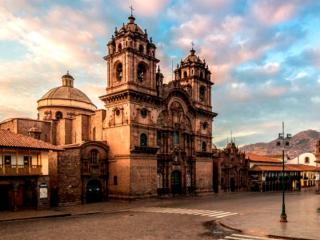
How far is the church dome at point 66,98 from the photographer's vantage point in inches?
2601

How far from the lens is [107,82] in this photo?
170 ft

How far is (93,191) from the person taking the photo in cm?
4694

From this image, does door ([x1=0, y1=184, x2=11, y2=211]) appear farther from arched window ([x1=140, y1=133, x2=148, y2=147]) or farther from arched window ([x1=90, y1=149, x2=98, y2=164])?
arched window ([x1=140, y1=133, x2=148, y2=147])

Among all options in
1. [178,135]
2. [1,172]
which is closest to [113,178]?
[178,135]

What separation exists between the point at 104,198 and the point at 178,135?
51.8 feet

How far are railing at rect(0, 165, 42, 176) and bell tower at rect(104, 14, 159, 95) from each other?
54.5ft

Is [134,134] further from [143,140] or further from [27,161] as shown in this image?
[27,161]

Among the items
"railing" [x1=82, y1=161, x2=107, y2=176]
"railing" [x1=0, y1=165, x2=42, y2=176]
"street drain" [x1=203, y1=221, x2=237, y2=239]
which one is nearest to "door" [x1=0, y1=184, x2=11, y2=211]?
"railing" [x1=0, y1=165, x2=42, y2=176]

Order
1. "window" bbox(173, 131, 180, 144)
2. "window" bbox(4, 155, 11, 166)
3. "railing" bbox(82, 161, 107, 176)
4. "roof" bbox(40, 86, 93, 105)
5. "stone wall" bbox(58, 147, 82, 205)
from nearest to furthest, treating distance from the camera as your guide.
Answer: "window" bbox(4, 155, 11, 166), "stone wall" bbox(58, 147, 82, 205), "railing" bbox(82, 161, 107, 176), "window" bbox(173, 131, 180, 144), "roof" bbox(40, 86, 93, 105)

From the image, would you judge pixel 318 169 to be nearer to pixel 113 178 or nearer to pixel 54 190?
pixel 113 178

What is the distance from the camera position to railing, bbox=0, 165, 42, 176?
3514 centimetres

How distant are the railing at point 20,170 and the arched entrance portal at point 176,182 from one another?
22731mm

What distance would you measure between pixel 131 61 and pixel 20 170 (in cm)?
2122

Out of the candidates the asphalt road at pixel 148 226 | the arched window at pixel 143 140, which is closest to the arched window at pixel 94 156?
the arched window at pixel 143 140
